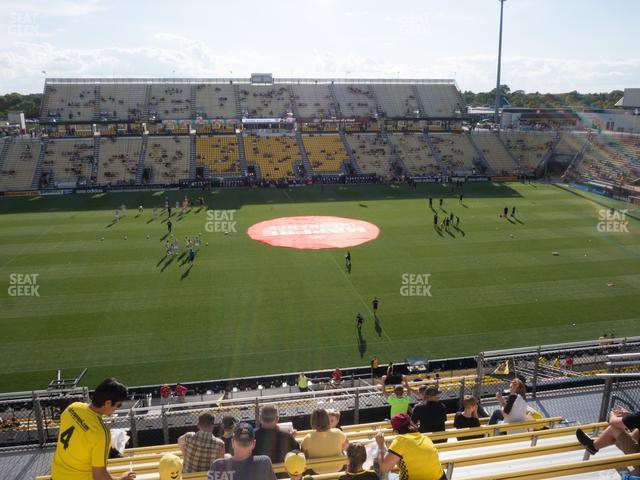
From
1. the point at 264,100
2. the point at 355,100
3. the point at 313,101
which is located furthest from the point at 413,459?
the point at 355,100

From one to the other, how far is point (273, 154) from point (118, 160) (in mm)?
17471

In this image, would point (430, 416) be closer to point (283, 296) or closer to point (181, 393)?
point (181, 393)

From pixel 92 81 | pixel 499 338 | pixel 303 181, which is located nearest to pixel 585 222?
pixel 499 338

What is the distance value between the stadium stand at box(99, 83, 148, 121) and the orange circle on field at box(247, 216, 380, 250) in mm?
33045

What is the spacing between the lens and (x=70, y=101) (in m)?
61.4

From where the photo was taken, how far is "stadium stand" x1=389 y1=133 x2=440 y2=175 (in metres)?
60.3

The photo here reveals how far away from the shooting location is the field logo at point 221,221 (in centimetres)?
3675

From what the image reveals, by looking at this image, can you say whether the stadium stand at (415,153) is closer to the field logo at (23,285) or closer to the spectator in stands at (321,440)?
the field logo at (23,285)

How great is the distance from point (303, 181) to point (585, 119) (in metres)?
52.0

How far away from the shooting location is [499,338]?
2066 cm

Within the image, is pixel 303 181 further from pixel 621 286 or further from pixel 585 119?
pixel 585 119

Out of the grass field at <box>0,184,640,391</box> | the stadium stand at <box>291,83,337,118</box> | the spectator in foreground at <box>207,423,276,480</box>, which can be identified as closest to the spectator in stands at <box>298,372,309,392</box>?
the grass field at <box>0,184,640,391</box>

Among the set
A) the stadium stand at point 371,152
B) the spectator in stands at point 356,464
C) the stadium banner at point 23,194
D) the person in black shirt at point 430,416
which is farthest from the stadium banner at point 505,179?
the spectator in stands at point 356,464

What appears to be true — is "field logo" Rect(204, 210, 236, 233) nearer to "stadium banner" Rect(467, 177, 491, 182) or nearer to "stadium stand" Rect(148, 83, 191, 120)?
"stadium stand" Rect(148, 83, 191, 120)
